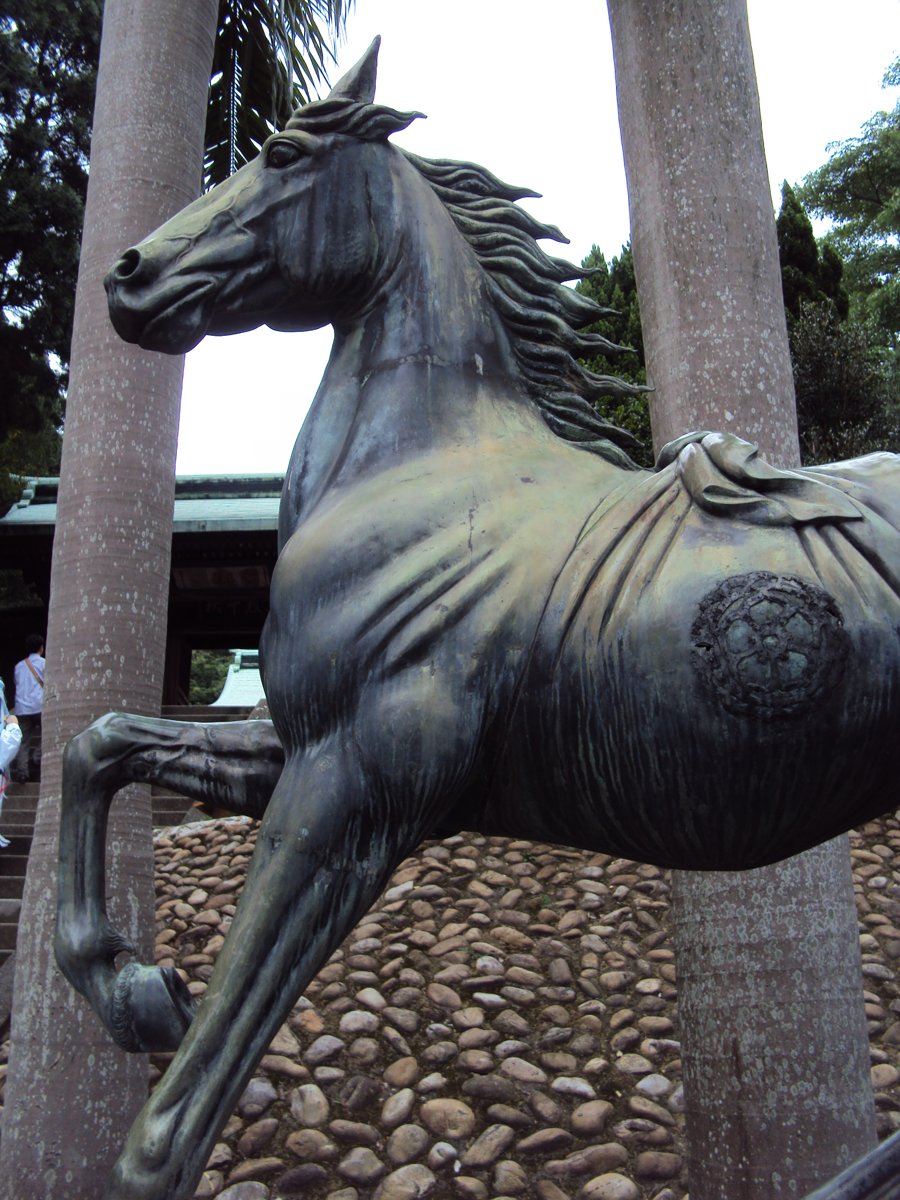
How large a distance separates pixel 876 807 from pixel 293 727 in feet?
3.06

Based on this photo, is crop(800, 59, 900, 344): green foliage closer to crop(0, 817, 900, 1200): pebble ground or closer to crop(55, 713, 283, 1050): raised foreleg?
crop(0, 817, 900, 1200): pebble ground

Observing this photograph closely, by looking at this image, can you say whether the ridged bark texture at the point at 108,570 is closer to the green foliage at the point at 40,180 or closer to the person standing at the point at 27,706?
the person standing at the point at 27,706

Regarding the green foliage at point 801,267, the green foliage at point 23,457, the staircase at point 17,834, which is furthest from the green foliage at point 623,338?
the green foliage at point 23,457

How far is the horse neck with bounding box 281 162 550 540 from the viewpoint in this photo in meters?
1.93

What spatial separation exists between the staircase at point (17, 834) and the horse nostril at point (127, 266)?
13.6 ft

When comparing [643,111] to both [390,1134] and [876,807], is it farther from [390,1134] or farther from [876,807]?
[390,1134]

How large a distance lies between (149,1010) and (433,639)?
0.73m

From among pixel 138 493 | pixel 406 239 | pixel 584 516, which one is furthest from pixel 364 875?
pixel 138 493

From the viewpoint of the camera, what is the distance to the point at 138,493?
4.23 meters

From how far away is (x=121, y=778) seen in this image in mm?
1929

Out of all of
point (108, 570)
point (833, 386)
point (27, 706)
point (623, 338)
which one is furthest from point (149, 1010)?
point (833, 386)

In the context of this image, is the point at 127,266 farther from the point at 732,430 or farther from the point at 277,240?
the point at 732,430

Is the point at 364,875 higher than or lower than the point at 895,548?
lower

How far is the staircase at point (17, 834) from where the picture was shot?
664 centimetres
